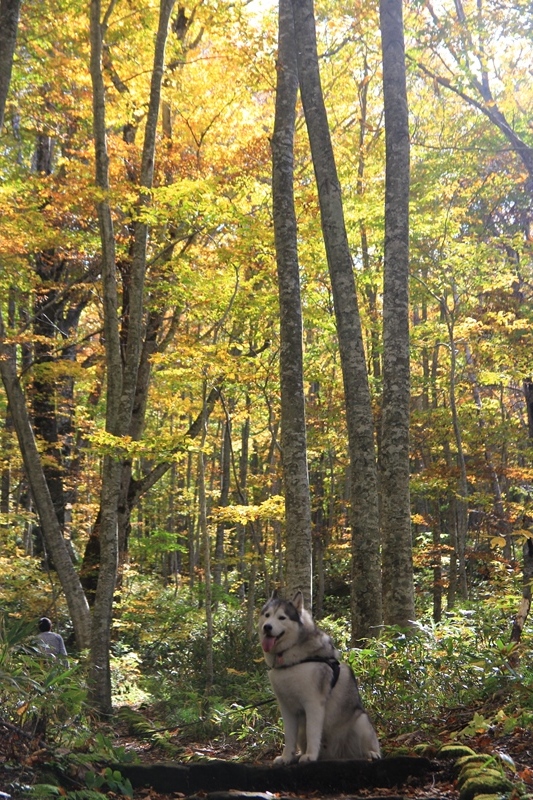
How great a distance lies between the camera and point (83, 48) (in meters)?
14.1

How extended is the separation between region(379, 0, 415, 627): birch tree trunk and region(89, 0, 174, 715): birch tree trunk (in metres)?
4.02

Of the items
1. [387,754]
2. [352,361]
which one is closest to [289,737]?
[387,754]

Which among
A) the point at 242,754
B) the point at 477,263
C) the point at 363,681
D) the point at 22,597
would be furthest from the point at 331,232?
the point at 22,597

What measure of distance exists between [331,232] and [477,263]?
8.29 m

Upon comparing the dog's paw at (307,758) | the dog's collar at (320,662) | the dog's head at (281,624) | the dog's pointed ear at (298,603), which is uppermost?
the dog's pointed ear at (298,603)

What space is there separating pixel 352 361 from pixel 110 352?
4207 millimetres

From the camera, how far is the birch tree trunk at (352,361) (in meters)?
7.90

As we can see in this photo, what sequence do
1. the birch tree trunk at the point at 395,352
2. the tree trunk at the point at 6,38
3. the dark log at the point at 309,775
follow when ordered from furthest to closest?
the birch tree trunk at the point at 395,352 → the tree trunk at the point at 6,38 → the dark log at the point at 309,775

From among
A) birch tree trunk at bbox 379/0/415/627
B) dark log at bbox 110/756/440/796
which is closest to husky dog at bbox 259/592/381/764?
dark log at bbox 110/756/440/796

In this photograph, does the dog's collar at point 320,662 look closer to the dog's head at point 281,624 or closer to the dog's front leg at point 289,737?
the dog's head at point 281,624

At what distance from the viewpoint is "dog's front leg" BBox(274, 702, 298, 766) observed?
4.39 m

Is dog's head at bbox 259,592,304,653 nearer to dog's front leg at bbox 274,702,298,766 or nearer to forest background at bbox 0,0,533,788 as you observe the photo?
dog's front leg at bbox 274,702,298,766

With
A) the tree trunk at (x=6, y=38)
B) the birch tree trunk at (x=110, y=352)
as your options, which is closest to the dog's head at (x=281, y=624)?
the tree trunk at (x=6, y=38)

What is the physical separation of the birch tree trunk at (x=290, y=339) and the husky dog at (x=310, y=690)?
10.8 feet
